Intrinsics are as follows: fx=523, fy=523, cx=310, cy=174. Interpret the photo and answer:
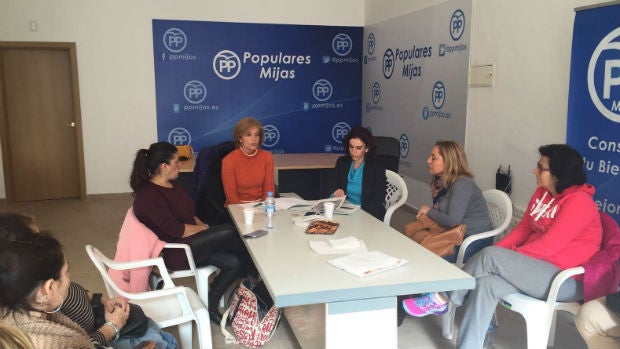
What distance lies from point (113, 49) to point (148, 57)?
1.55ft

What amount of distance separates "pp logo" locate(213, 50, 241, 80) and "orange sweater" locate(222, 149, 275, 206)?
12.7ft

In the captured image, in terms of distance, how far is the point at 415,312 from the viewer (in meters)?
2.73

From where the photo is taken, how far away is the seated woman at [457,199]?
3.19m

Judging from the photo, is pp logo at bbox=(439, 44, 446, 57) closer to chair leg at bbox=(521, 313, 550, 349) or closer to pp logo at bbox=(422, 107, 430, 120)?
pp logo at bbox=(422, 107, 430, 120)

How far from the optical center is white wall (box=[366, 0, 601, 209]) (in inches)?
153

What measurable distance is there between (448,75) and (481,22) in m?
0.77

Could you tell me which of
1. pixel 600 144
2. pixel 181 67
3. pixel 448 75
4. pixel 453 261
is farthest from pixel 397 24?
pixel 453 261

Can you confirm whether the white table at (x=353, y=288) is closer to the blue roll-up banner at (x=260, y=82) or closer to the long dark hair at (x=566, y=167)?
the long dark hair at (x=566, y=167)

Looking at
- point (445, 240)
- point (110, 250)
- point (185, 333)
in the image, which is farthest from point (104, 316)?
point (110, 250)

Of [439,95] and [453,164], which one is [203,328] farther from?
[439,95]

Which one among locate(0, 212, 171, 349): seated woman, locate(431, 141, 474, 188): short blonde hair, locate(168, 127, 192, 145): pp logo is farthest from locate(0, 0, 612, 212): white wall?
locate(0, 212, 171, 349): seated woman

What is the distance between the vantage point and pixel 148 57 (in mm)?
7383

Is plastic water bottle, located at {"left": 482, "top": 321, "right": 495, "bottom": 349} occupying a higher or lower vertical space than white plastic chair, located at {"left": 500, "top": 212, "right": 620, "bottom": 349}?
lower

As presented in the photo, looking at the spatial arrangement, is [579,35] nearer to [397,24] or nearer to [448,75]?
[448,75]
